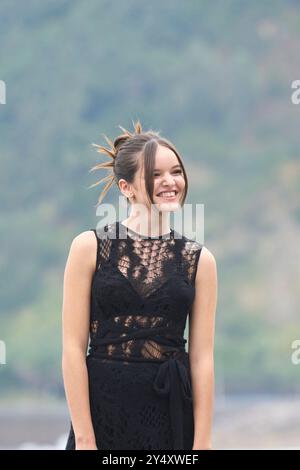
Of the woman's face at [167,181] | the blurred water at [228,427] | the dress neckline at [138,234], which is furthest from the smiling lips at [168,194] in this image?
the blurred water at [228,427]

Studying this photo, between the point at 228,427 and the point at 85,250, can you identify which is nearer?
the point at 85,250

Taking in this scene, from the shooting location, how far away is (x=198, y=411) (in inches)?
95.0

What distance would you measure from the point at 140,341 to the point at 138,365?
5cm

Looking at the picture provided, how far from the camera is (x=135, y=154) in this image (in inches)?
97.4

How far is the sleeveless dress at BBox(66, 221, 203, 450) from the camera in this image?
94.1 inches

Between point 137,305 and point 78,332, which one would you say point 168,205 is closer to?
point 137,305

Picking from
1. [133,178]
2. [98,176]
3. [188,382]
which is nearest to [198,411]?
[188,382]

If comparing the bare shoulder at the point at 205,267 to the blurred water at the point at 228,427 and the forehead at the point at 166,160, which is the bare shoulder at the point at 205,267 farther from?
the blurred water at the point at 228,427

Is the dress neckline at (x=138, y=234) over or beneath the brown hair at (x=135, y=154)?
beneath

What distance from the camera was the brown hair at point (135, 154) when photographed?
2438 millimetres

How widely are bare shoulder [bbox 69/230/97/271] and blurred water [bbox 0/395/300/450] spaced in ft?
16.7

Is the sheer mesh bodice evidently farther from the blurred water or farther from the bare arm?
the blurred water

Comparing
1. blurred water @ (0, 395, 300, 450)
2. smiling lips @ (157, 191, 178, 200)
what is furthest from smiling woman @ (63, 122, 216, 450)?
blurred water @ (0, 395, 300, 450)

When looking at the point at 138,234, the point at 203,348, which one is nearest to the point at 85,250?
the point at 138,234
